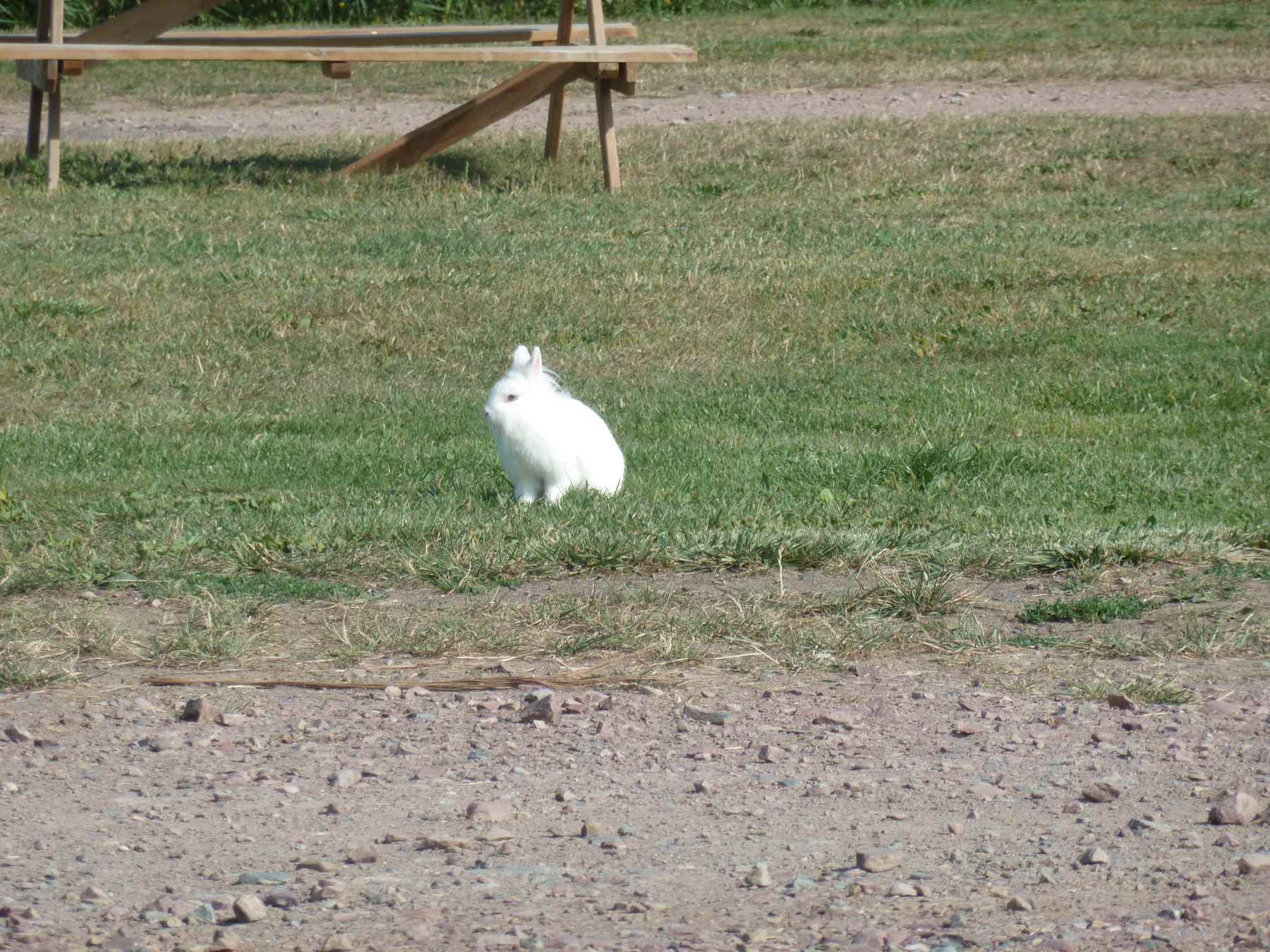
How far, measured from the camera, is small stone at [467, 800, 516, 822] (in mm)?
3465

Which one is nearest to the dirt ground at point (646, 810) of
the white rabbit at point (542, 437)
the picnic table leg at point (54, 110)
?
the white rabbit at point (542, 437)

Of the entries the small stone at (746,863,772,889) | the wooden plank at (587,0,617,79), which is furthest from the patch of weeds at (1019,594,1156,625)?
the wooden plank at (587,0,617,79)

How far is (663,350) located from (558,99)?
14.9ft

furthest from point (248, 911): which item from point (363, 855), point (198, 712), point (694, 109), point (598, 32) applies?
point (694, 109)

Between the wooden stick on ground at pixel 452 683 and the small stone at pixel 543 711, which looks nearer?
the small stone at pixel 543 711

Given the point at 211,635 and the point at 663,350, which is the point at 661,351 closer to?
the point at 663,350

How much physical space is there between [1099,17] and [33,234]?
13.5m

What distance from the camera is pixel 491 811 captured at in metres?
3.49

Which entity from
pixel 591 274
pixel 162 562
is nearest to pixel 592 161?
pixel 591 274

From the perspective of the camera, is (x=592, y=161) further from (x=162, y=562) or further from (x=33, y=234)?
(x=162, y=562)

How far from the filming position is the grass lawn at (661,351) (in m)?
5.75

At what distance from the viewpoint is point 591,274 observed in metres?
10.8

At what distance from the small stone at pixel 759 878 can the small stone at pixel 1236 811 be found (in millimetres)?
927

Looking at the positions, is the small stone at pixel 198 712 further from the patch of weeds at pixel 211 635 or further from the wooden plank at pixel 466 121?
the wooden plank at pixel 466 121
